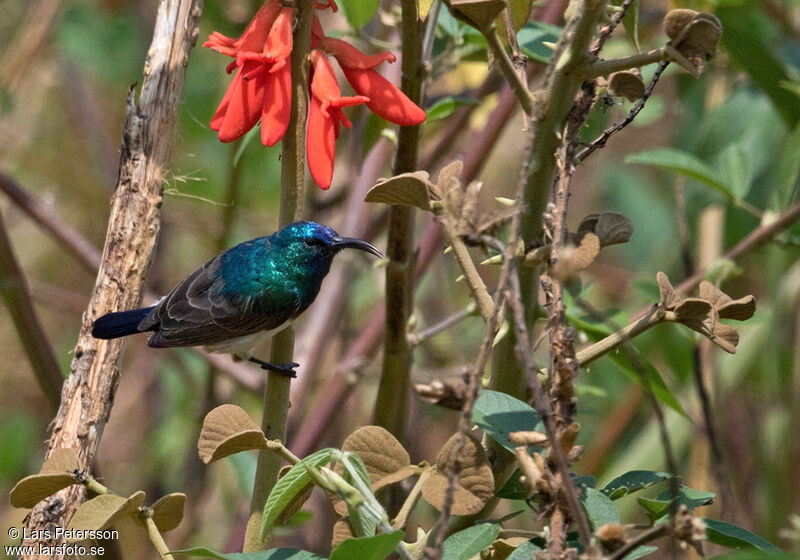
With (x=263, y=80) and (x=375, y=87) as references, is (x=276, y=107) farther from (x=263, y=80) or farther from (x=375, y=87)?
(x=375, y=87)

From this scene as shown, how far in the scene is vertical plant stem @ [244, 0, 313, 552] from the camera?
1.36 m

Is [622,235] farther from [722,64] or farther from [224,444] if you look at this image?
[722,64]

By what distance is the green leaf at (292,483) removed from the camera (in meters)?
1.07

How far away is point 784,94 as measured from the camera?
90.0 inches

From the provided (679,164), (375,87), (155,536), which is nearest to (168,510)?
(155,536)

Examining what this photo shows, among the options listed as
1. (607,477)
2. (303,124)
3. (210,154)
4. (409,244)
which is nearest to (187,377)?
(210,154)

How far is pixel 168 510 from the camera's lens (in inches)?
49.2

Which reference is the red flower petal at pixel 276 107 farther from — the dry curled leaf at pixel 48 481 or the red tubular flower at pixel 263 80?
the dry curled leaf at pixel 48 481

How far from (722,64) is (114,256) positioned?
222cm

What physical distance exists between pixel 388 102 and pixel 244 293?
42.5 inches

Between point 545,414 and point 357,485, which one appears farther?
point 357,485

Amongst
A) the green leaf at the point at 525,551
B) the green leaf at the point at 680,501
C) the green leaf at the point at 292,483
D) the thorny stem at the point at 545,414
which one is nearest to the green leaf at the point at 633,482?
the green leaf at the point at 680,501

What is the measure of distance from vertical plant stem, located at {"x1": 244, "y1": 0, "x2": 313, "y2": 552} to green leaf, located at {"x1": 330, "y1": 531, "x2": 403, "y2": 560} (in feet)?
1.18

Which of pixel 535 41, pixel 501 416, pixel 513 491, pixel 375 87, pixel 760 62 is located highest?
pixel 760 62
